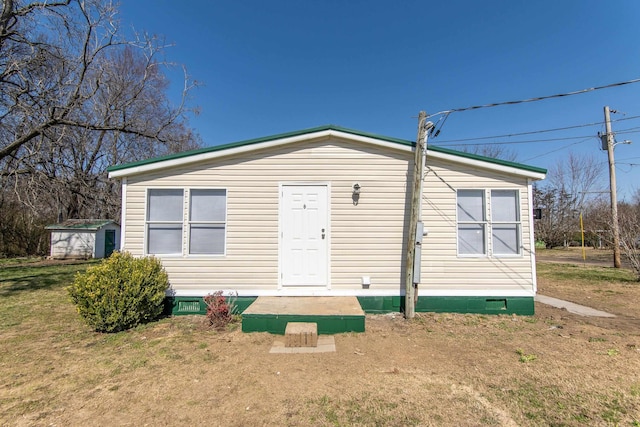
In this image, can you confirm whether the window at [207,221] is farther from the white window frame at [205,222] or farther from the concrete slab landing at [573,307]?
the concrete slab landing at [573,307]

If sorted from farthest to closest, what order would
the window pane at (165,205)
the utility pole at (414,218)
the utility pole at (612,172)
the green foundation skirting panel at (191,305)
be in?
the utility pole at (612,172), the window pane at (165,205), the green foundation skirting panel at (191,305), the utility pole at (414,218)

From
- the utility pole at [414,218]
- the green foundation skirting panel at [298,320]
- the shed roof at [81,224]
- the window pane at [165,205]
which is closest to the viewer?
the green foundation skirting panel at [298,320]

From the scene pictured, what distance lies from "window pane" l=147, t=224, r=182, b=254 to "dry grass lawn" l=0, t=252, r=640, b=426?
1257mm

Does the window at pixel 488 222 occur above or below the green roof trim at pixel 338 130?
below

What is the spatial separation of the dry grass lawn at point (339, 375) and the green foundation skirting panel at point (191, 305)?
0.24 m

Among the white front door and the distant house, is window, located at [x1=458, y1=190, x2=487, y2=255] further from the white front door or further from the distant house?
the distant house

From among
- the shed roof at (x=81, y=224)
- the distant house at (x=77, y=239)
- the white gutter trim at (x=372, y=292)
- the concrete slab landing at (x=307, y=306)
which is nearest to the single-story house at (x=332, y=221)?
the white gutter trim at (x=372, y=292)

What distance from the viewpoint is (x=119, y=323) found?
4.86 m

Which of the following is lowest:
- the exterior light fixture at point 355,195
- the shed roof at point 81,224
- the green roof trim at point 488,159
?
the shed roof at point 81,224

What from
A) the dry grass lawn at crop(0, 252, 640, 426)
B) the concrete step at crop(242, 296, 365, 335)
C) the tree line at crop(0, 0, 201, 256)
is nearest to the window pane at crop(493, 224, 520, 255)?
the dry grass lawn at crop(0, 252, 640, 426)

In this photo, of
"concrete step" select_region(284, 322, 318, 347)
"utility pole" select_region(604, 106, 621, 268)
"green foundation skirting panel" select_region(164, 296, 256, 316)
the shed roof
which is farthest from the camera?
the shed roof

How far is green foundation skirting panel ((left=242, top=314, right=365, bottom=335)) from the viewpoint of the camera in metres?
4.71

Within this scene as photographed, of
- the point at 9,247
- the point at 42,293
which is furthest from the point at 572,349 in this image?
the point at 9,247

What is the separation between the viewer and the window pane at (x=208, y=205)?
235 inches
